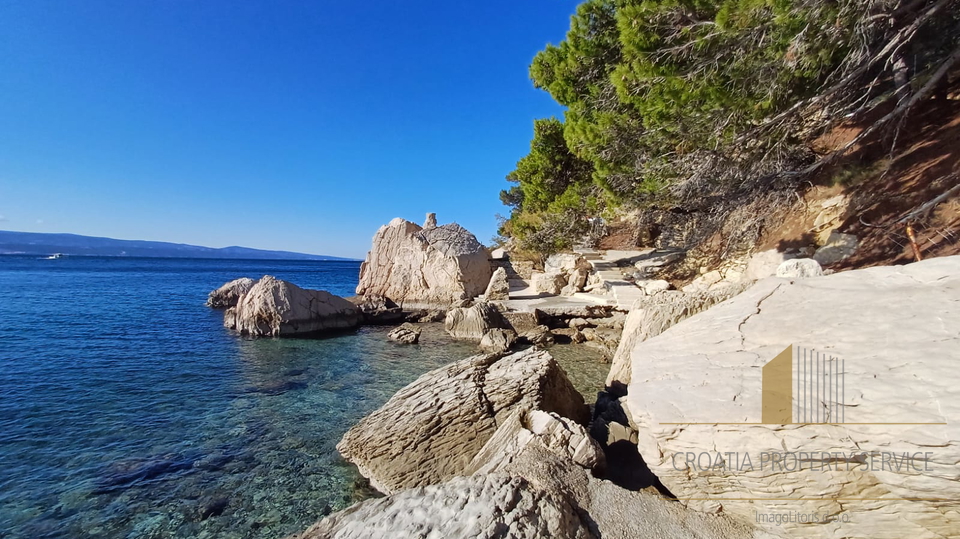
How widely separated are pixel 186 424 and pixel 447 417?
6.29 m

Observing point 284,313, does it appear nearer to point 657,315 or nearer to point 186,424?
point 186,424

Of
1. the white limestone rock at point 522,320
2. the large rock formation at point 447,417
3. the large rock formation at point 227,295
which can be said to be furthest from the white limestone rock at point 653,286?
the large rock formation at point 227,295

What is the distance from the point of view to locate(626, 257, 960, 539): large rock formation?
2664 mm

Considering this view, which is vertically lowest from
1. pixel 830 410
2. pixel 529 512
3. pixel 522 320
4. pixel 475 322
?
pixel 475 322

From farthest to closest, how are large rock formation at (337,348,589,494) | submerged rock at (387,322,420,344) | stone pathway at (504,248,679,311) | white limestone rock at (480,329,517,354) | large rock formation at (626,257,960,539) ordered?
stone pathway at (504,248,679,311) < submerged rock at (387,322,420,344) < white limestone rock at (480,329,517,354) < large rock formation at (337,348,589,494) < large rock formation at (626,257,960,539)

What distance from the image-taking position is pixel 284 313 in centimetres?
1819

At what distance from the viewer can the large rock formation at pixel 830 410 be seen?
266cm

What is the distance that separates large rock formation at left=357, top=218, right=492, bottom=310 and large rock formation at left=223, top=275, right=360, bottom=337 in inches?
220

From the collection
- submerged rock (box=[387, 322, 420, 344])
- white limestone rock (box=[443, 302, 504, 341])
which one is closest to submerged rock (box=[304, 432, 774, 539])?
white limestone rock (box=[443, 302, 504, 341])

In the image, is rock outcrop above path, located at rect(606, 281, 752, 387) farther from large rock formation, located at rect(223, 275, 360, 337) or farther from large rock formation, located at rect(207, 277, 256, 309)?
large rock formation, located at rect(207, 277, 256, 309)

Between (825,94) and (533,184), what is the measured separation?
37.7 ft

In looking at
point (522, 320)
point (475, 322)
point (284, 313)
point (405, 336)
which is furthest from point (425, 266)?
point (522, 320)

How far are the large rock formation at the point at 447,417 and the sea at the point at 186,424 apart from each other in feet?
1.71

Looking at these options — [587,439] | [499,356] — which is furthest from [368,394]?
[587,439]
